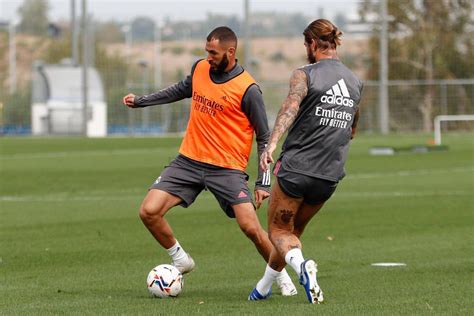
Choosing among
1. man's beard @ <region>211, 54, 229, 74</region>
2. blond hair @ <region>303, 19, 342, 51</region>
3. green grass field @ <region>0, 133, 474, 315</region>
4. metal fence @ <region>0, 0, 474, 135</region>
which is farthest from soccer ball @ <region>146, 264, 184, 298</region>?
metal fence @ <region>0, 0, 474, 135</region>

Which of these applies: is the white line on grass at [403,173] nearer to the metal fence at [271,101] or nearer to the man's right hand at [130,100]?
the man's right hand at [130,100]

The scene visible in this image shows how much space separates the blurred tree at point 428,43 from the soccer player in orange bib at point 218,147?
135 feet

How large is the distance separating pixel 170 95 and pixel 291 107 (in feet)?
6.93

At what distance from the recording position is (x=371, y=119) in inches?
2008

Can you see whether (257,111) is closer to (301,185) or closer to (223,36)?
(223,36)

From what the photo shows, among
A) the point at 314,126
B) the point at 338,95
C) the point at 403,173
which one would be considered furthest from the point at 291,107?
the point at 403,173

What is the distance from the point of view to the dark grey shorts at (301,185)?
8.91 m

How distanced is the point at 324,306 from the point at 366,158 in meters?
23.3

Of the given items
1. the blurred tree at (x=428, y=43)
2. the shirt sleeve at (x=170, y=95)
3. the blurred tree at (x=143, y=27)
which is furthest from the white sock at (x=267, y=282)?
the blurred tree at (x=143, y=27)

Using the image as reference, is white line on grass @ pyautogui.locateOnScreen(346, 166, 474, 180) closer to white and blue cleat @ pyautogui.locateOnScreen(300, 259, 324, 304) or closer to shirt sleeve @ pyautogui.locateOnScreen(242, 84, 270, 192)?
shirt sleeve @ pyautogui.locateOnScreen(242, 84, 270, 192)

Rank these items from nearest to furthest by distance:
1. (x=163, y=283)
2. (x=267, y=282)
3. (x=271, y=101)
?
(x=267, y=282), (x=163, y=283), (x=271, y=101)

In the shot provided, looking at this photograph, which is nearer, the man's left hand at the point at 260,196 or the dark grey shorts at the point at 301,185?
the dark grey shorts at the point at 301,185

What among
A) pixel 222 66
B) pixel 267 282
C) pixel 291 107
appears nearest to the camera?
pixel 291 107

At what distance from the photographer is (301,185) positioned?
352 inches
